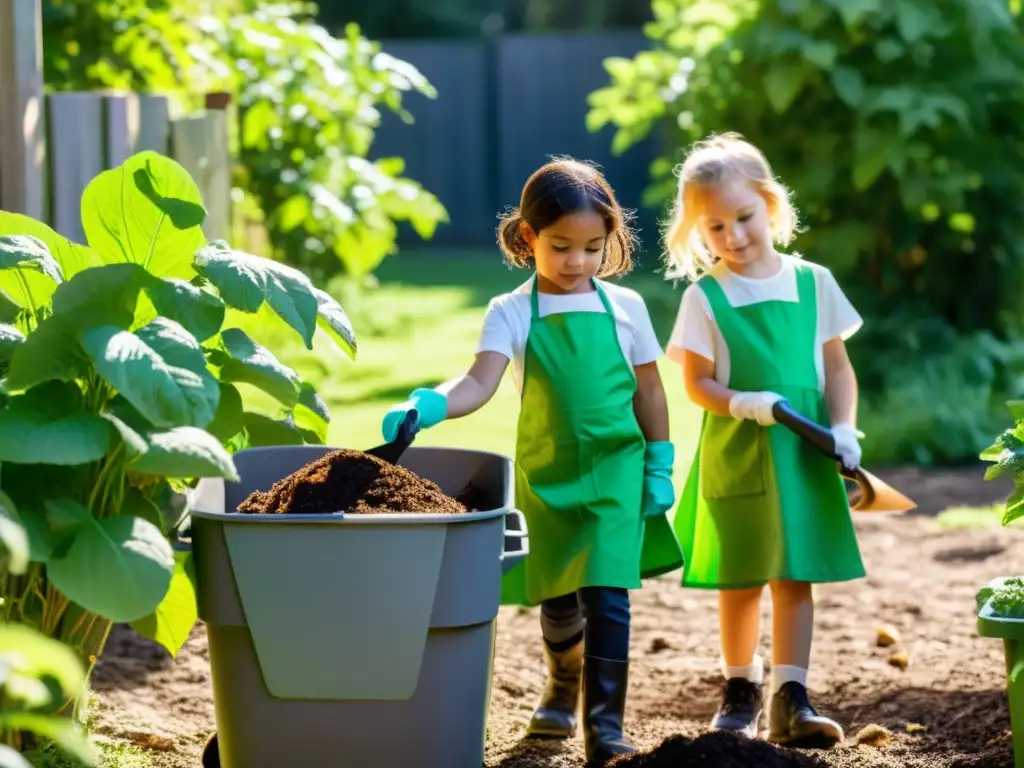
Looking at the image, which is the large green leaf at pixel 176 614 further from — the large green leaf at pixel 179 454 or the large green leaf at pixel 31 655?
the large green leaf at pixel 31 655

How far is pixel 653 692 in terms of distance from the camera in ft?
12.1

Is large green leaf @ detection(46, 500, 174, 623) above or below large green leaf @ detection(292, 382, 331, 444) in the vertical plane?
below

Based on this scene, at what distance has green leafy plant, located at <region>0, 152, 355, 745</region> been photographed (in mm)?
2270

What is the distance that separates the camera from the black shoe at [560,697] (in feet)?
10.5

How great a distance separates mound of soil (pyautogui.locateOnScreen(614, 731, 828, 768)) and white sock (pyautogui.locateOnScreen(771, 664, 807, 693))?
47 cm

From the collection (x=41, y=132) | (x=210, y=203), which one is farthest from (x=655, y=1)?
(x=41, y=132)

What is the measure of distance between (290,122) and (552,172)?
404 cm

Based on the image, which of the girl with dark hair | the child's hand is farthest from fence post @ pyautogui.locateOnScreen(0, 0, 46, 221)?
the child's hand

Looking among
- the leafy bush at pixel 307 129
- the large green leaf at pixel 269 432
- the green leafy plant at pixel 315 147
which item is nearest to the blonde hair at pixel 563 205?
the large green leaf at pixel 269 432

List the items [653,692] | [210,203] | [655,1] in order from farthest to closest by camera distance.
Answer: [655,1]
[210,203]
[653,692]

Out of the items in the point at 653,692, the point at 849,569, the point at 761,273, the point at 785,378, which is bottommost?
the point at 653,692

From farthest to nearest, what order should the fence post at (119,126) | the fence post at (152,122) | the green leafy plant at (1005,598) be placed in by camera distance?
the fence post at (152,122), the fence post at (119,126), the green leafy plant at (1005,598)

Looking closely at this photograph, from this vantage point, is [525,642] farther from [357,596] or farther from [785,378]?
[357,596]

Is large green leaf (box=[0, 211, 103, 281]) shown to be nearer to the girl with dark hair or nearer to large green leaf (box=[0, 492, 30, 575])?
large green leaf (box=[0, 492, 30, 575])
